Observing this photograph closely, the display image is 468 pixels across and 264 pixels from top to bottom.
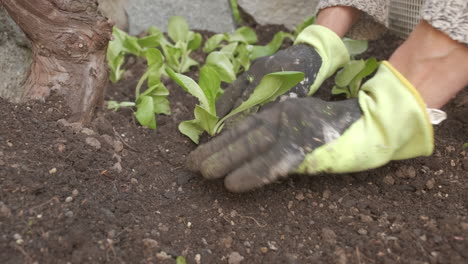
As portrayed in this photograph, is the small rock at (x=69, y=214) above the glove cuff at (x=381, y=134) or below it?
below

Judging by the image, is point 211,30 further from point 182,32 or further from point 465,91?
point 465,91

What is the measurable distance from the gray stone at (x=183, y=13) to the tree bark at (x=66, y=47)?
863 millimetres

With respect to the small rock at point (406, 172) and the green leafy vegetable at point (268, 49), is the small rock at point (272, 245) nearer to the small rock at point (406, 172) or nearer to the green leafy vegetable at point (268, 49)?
the small rock at point (406, 172)

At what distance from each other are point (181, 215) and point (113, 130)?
38cm

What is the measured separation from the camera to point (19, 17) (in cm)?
114

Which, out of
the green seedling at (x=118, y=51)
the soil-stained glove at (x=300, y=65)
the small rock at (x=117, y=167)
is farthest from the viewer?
the green seedling at (x=118, y=51)

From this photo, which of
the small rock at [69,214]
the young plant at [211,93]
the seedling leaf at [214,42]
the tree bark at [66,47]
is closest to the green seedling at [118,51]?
the seedling leaf at [214,42]

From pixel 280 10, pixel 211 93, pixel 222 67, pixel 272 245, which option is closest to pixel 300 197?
pixel 272 245

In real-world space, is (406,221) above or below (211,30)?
above

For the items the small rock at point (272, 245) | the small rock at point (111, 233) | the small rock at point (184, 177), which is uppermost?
the small rock at point (111, 233)

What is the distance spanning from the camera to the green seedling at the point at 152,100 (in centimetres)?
135

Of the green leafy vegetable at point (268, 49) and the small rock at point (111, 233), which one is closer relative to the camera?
the small rock at point (111, 233)

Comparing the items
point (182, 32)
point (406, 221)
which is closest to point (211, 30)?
point (182, 32)

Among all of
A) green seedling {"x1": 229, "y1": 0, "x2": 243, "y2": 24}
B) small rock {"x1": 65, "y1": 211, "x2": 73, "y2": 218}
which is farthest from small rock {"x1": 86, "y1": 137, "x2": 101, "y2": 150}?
green seedling {"x1": 229, "y1": 0, "x2": 243, "y2": 24}
